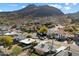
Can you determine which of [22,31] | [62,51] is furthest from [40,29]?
[62,51]

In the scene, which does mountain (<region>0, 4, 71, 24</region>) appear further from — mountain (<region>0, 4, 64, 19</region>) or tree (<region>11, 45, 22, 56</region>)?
tree (<region>11, 45, 22, 56</region>)

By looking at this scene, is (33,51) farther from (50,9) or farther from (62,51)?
(50,9)

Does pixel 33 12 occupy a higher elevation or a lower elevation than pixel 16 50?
higher

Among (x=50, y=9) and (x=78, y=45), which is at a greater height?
Result: (x=50, y=9)

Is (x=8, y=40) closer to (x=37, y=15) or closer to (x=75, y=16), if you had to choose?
(x=37, y=15)

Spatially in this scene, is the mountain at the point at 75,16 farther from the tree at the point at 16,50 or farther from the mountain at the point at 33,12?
the tree at the point at 16,50

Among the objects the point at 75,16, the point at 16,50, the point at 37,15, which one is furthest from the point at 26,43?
the point at 75,16

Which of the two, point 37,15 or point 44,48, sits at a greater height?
point 37,15

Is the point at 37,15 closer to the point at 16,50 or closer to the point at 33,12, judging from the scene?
the point at 33,12

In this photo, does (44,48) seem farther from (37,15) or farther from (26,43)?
(37,15)

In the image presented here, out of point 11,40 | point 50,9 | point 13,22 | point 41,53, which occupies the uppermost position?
point 50,9
